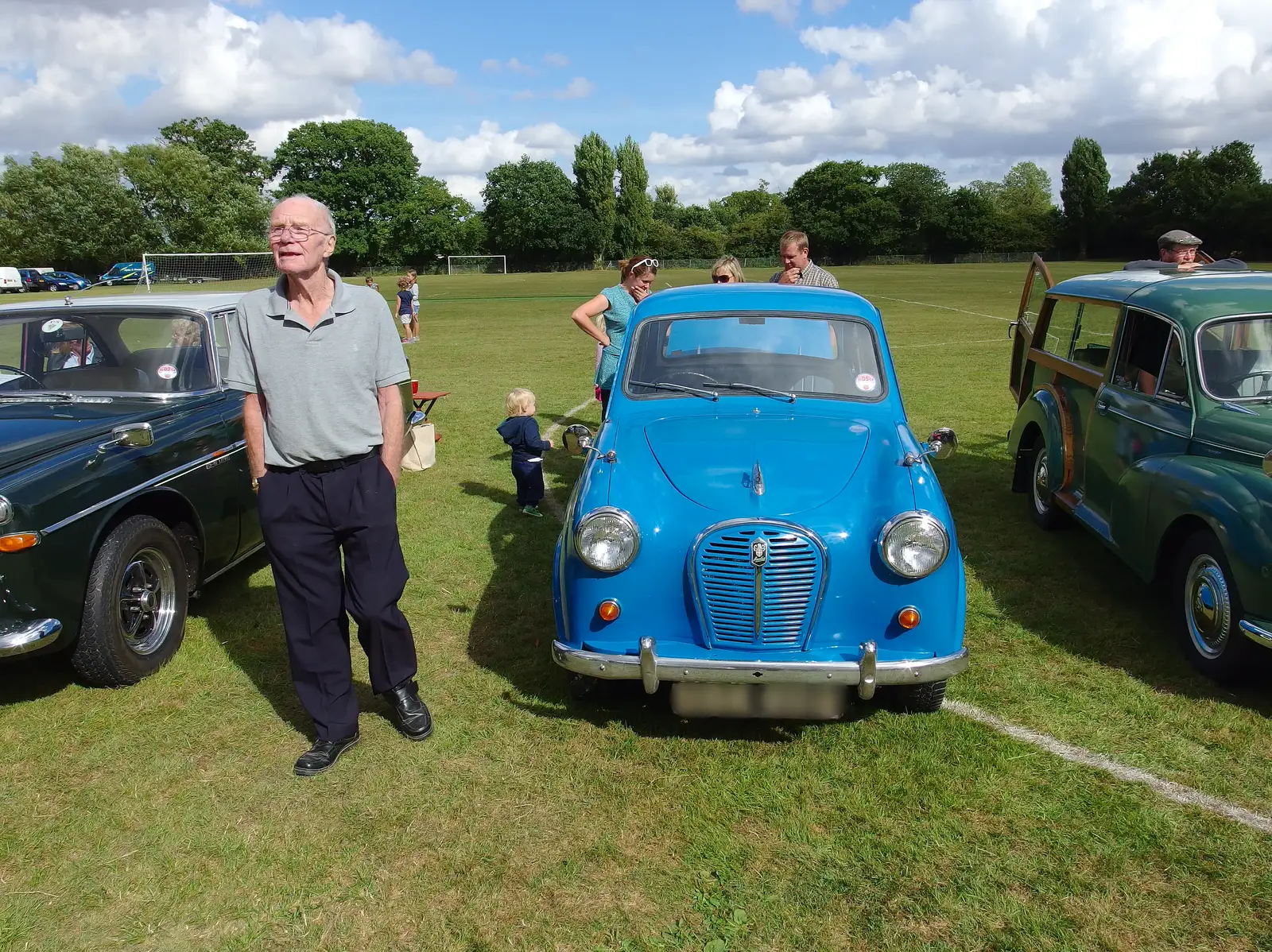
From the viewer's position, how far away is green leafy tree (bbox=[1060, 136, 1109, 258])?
83.9 metres

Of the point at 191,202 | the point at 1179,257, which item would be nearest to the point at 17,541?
the point at 1179,257

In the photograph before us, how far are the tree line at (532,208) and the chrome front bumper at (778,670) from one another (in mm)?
66421

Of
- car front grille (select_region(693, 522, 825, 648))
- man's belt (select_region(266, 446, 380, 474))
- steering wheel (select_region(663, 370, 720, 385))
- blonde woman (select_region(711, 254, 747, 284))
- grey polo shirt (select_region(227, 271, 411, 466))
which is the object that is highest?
blonde woman (select_region(711, 254, 747, 284))

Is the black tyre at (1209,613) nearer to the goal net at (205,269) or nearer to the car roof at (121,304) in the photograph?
the car roof at (121,304)

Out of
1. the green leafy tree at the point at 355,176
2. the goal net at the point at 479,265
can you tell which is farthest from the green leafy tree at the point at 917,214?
the green leafy tree at the point at 355,176

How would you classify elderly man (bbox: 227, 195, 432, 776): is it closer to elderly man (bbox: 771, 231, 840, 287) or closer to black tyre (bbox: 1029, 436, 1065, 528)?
elderly man (bbox: 771, 231, 840, 287)

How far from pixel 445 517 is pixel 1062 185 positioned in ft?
327

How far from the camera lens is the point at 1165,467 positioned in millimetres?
4773

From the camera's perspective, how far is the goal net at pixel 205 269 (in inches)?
1410

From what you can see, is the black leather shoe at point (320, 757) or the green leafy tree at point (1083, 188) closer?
the black leather shoe at point (320, 757)

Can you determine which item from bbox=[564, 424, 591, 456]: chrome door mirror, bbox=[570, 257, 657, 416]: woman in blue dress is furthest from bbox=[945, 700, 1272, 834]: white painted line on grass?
bbox=[570, 257, 657, 416]: woman in blue dress

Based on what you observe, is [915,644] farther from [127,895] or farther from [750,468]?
[127,895]

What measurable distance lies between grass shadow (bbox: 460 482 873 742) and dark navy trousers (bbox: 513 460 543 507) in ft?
1.06

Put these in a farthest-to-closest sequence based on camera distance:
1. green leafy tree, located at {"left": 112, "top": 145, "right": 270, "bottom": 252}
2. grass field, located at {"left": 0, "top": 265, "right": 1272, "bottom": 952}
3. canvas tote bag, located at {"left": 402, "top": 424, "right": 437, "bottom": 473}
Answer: green leafy tree, located at {"left": 112, "top": 145, "right": 270, "bottom": 252}
canvas tote bag, located at {"left": 402, "top": 424, "right": 437, "bottom": 473}
grass field, located at {"left": 0, "top": 265, "right": 1272, "bottom": 952}
